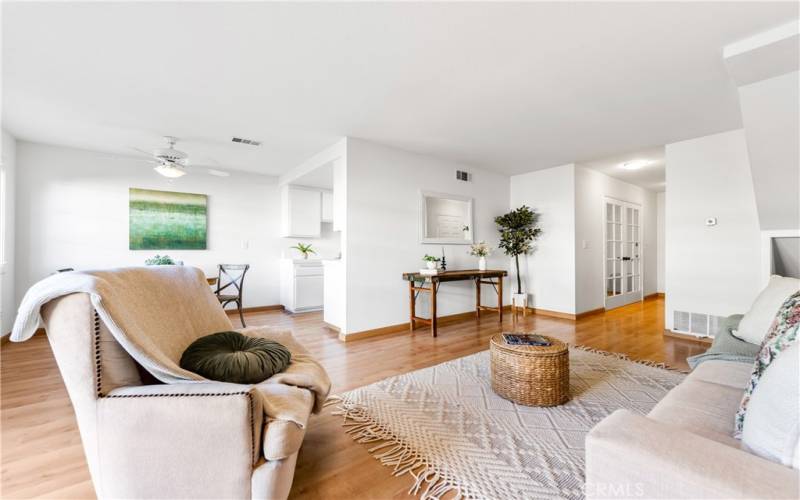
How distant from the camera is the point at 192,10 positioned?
1746mm

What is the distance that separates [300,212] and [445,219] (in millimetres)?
2562

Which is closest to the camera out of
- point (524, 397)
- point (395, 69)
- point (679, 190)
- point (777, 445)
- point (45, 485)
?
point (777, 445)

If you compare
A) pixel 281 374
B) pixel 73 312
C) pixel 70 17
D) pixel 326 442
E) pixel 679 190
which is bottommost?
pixel 326 442

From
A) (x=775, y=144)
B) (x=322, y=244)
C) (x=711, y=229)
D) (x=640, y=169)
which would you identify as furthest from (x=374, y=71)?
(x=640, y=169)

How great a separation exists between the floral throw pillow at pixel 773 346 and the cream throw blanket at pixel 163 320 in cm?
144

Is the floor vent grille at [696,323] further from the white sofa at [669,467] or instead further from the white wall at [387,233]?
the white sofa at [669,467]

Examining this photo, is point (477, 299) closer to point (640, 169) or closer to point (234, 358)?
point (640, 169)

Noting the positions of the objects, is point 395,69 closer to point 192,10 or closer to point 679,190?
point 192,10

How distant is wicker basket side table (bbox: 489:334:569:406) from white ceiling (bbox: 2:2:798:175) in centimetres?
194

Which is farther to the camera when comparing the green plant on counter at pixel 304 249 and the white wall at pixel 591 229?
the green plant on counter at pixel 304 249

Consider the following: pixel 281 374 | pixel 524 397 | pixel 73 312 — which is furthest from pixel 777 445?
pixel 73 312

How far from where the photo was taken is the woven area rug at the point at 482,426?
4.76 feet

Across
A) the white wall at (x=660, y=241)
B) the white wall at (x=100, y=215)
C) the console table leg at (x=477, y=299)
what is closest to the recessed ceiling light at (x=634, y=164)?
the white wall at (x=660, y=241)

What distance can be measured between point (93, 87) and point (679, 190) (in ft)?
19.4
